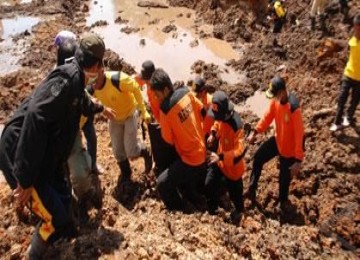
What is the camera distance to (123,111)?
477cm

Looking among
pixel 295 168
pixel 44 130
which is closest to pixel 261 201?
pixel 295 168

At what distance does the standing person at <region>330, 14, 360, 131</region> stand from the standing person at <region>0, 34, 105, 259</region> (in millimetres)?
3830

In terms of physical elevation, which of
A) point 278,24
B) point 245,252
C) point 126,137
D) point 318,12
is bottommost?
point 278,24

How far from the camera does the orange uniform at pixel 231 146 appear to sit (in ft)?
13.8

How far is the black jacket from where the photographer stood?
284cm

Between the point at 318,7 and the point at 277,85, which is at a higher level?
the point at 277,85

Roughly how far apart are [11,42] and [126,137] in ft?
27.8

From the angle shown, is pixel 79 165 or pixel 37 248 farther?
pixel 79 165

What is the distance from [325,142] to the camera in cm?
609

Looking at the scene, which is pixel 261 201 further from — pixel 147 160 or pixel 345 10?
pixel 345 10

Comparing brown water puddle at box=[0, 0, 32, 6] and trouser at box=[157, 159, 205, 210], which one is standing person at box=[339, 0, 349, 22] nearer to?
trouser at box=[157, 159, 205, 210]

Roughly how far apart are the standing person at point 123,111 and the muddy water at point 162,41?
173 inches

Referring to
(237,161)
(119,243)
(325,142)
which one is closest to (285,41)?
(325,142)

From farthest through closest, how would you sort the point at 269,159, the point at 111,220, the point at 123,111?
the point at 269,159, the point at 123,111, the point at 111,220
